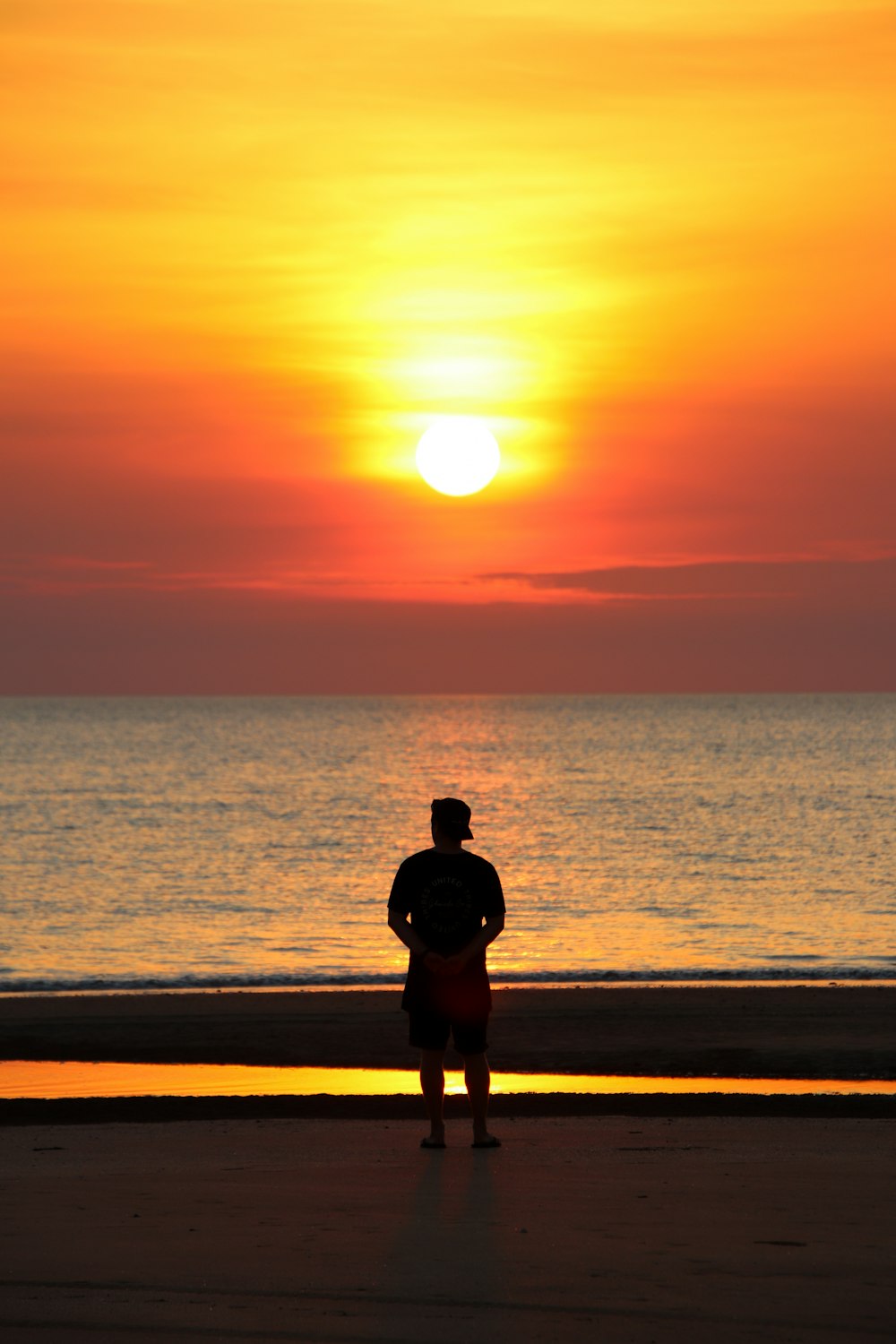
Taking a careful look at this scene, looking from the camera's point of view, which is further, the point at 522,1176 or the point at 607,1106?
the point at 607,1106

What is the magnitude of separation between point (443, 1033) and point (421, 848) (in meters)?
48.9

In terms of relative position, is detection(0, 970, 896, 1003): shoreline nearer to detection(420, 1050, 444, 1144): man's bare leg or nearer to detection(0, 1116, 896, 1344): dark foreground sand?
detection(0, 1116, 896, 1344): dark foreground sand

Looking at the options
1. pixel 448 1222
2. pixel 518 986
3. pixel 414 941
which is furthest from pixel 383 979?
pixel 448 1222

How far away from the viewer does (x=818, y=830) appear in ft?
204

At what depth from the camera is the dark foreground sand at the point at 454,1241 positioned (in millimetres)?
6293

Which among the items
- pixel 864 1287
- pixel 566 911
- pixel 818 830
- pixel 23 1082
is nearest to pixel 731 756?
pixel 818 830

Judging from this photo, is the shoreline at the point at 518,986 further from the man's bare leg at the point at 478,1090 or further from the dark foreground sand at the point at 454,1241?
the man's bare leg at the point at 478,1090

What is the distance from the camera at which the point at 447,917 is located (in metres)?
9.35

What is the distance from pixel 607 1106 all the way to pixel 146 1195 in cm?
555

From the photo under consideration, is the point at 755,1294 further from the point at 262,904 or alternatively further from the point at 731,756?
the point at 731,756

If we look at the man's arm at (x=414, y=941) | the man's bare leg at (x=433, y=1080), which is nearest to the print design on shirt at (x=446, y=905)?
the man's arm at (x=414, y=941)

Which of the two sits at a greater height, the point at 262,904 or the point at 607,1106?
the point at 262,904

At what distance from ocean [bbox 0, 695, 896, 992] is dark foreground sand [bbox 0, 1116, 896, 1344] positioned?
1582cm

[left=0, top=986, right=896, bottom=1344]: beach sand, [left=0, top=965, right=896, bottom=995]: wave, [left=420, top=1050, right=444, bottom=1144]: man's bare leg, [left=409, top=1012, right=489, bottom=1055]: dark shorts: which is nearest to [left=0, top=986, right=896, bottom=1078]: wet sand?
[left=0, top=965, right=896, bottom=995]: wave
